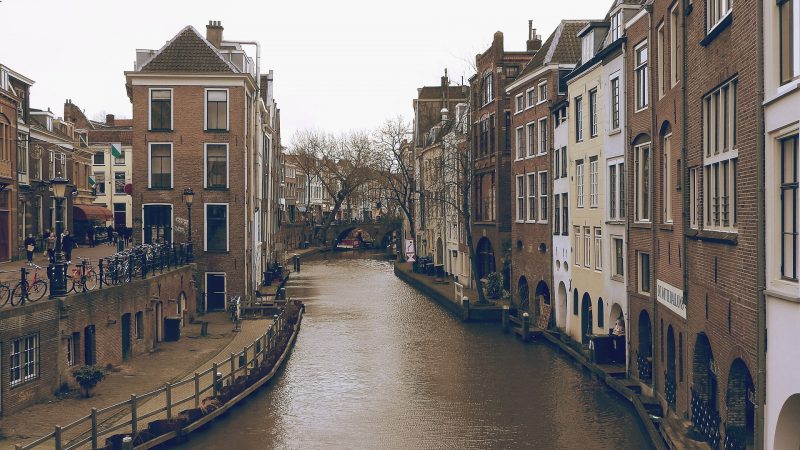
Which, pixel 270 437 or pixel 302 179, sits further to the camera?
pixel 302 179

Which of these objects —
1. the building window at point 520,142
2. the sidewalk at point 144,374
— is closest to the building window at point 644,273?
the sidewalk at point 144,374

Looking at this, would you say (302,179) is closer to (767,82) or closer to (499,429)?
(499,429)

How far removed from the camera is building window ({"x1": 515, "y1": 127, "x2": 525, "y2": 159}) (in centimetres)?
4234

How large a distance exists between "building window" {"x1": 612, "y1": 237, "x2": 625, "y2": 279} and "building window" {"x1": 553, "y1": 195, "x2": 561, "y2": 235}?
7.99 meters

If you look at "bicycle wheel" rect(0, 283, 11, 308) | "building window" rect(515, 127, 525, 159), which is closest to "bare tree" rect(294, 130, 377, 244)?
"building window" rect(515, 127, 525, 159)

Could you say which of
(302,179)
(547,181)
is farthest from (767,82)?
(302,179)

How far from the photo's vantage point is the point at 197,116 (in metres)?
41.3

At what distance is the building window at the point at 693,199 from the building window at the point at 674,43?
3.05 m

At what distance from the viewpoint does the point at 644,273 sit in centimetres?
2503

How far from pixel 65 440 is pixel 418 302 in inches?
1367

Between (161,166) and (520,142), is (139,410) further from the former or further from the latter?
(520,142)

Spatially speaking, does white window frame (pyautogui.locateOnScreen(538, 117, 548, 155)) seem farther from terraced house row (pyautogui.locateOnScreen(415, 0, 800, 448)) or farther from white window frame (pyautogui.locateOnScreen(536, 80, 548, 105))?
white window frame (pyautogui.locateOnScreen(536, 80, 548, 105))

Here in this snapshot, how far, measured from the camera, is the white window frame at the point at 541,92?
38.7 meters

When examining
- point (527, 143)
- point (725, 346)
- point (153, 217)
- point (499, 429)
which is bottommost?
point (499, 429)
